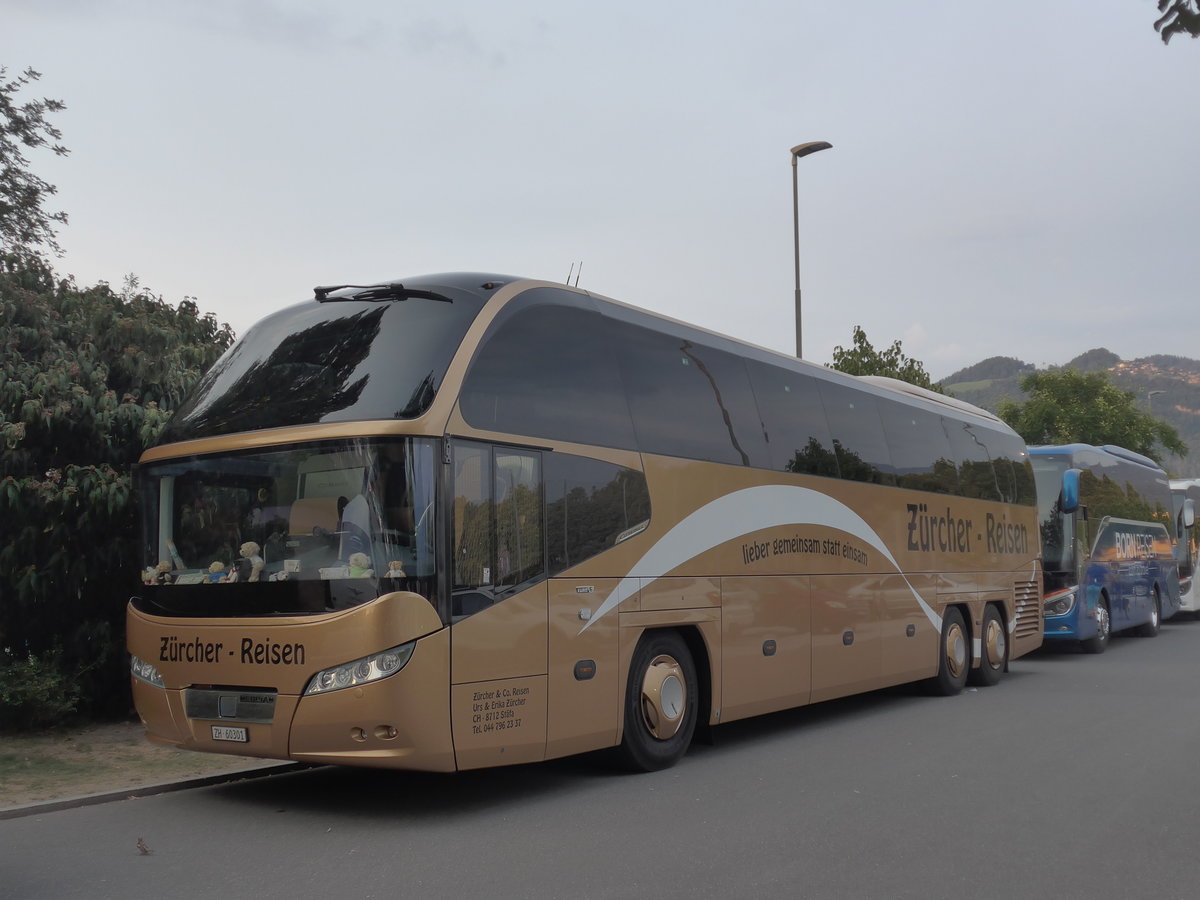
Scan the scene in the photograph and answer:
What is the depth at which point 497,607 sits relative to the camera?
798cm

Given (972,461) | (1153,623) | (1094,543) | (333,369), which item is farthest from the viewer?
(1153,623)

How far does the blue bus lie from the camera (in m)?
20.6

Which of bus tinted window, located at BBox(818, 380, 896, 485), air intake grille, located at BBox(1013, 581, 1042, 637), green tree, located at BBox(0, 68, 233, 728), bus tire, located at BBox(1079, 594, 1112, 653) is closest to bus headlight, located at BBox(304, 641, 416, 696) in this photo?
green tree, located at BBox(0, 68, 233, 728)

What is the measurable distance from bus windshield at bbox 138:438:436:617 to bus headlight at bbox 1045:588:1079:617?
15.9m

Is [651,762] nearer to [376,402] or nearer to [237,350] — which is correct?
[376,402]

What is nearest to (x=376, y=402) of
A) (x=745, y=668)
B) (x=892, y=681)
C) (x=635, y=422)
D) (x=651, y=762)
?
(x=635, y=422)

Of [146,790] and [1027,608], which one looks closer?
[146,790]

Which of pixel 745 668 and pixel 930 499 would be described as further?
pixel 930 499

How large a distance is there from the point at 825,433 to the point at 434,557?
620 centimetres

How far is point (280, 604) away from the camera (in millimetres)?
7664

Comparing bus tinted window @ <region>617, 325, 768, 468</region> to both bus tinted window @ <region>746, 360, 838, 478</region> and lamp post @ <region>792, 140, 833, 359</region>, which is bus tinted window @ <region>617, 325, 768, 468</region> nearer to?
bus tinted window @ <region>746, 360, 838, 478</region>

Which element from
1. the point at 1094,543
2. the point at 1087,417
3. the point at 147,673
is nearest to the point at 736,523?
the point at 147,673

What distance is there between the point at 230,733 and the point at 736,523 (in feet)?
15.7

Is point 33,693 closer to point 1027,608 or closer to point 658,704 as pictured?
point 658,704
